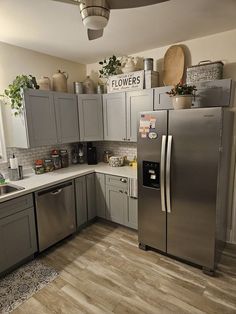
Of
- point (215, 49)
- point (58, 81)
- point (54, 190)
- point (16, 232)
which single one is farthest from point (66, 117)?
point (215, 49)

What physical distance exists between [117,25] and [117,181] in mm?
1865

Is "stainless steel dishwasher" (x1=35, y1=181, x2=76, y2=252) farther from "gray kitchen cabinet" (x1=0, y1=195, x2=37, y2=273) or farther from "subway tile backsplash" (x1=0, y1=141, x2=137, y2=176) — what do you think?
"subway tile backsplash" (x1=0, y1=141, x2=137, y2=176)

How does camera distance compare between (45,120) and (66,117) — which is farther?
(66,117)

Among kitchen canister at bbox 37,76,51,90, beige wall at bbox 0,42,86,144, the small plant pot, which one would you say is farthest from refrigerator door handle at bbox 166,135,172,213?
beige wall at bbox 0,42,86,144

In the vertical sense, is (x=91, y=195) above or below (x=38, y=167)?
below

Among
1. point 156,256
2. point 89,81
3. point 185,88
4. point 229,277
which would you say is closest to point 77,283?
point 156,256

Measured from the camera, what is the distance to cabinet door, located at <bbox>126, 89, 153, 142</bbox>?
2719 mm

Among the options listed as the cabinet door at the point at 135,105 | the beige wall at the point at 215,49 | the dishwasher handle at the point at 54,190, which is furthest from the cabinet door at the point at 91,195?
the beige wall at the point at 215,49

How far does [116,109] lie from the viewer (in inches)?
121

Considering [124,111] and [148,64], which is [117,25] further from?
[124,111]

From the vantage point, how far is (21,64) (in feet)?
9.04

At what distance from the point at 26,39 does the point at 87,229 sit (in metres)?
2.66

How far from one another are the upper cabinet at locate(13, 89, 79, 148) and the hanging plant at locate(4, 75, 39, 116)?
0.07m

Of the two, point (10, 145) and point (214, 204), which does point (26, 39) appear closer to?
point (10, 145)
